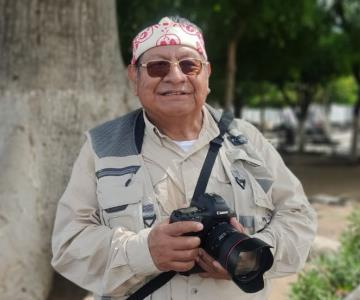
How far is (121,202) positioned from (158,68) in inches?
18.3

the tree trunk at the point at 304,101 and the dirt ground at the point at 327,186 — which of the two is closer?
the dirt ground at the point at 327,186

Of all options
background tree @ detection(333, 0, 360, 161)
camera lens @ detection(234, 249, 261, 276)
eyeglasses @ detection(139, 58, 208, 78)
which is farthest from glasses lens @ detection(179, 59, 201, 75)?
background tree @ detection(333, 0, 360, 161)

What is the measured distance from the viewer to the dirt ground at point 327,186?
6.57 meters

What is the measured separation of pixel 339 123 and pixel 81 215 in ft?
150

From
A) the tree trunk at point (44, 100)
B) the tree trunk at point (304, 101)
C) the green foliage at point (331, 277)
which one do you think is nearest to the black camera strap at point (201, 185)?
the tree trunk at point (44, 100)

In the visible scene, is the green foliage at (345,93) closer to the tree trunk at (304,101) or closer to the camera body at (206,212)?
the tree trunk at (304,101)

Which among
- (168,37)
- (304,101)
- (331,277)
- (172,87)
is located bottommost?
(304,101)

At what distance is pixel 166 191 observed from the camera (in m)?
1.95

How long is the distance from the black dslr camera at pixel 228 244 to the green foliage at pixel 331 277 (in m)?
2.01

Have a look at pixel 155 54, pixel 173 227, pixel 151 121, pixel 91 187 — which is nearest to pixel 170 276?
pixel 173 227

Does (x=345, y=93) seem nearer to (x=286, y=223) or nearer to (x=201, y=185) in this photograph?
(x=286, y=223)

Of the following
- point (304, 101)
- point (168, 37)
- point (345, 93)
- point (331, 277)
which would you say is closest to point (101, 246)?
point (168, 37)

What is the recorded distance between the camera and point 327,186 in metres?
11.9

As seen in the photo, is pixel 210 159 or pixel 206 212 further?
pixel 210 159
